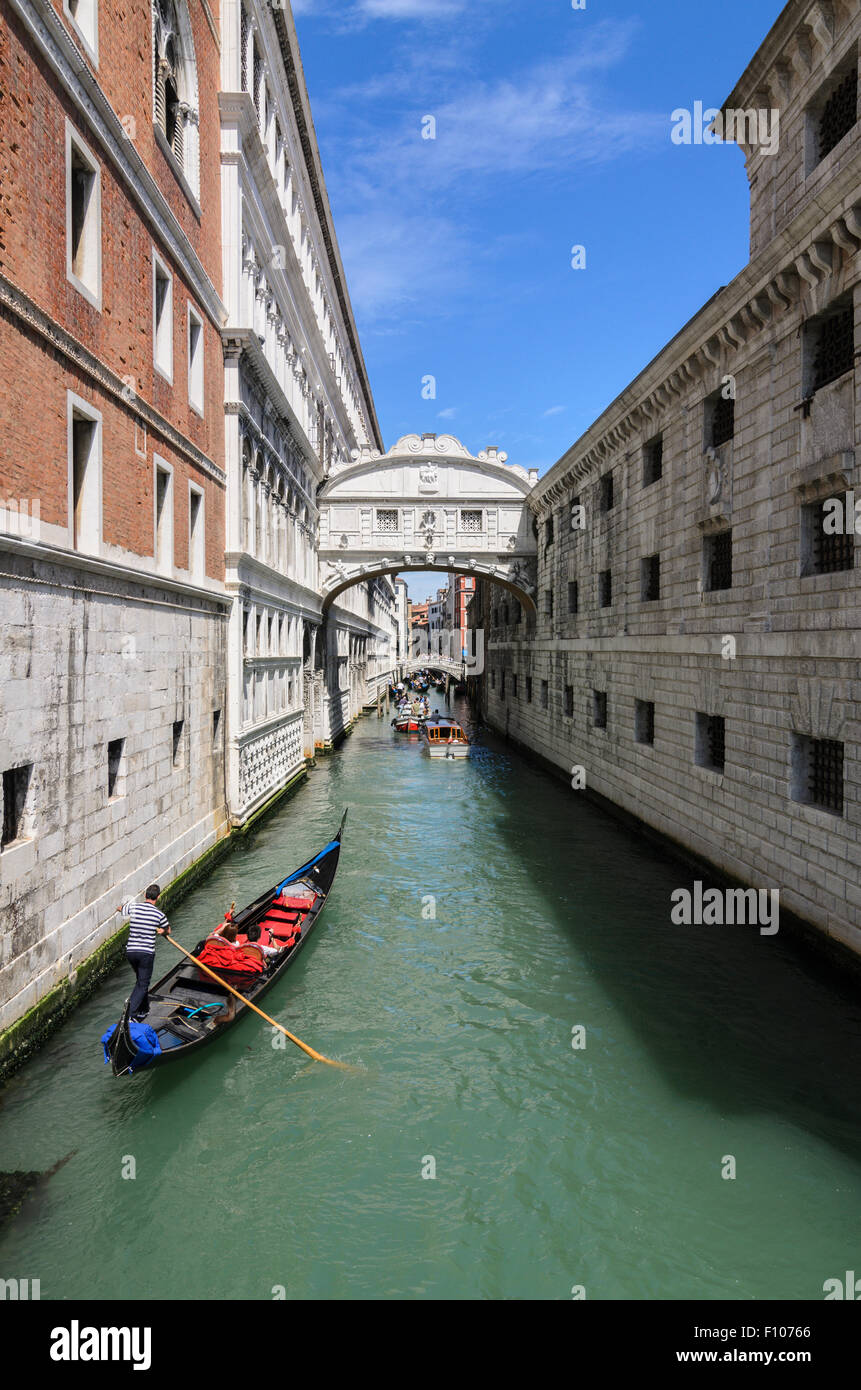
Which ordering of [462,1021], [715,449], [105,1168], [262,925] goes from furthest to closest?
1. [715,449]
2. [262,925]
3. [462,1021]
4. [105,1168]

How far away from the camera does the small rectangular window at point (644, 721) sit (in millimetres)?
15781

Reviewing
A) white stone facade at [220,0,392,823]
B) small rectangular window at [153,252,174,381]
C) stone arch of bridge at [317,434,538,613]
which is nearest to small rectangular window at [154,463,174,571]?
small rectangular window at [153,252,174,381]

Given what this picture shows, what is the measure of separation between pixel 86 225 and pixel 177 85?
5882mm

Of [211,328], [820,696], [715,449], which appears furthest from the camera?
[211,328]

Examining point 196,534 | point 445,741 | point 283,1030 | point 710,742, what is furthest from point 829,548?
point 445,741

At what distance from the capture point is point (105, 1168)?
5.99m

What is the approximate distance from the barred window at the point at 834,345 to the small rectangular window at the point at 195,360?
904 centimetres

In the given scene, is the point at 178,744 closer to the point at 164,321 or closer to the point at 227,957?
the point at 227,957

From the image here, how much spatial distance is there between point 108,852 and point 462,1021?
436 centimetres

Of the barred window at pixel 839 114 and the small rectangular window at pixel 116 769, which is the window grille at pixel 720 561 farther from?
the small rectangular window at pixel 116 769

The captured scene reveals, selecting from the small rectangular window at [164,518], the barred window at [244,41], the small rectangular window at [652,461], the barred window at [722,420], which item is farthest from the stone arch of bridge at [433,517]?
the small rectangular window at [164,518]

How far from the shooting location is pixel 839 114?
919 centimetres
